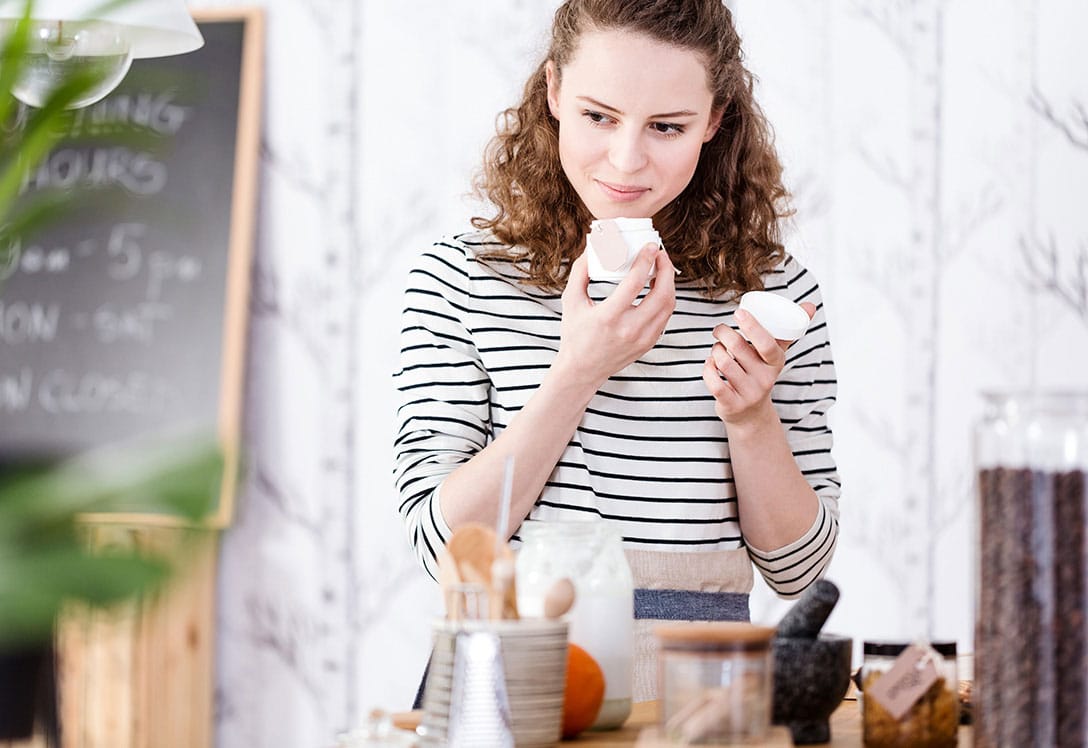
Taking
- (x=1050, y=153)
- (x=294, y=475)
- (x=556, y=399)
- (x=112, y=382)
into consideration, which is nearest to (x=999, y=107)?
(x=1050, y=153)

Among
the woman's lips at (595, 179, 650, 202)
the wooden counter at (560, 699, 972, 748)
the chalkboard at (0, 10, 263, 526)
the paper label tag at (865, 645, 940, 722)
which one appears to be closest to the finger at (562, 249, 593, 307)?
the woman's lips at (595, 179, 650, 202)

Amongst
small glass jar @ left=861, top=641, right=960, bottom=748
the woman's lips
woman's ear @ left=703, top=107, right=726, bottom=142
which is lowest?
small glass jar @ left=861, top=641, right=960, bottom=748

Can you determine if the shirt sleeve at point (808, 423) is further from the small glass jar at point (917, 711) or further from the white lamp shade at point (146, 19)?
the white lamp shade at point (146, 19)

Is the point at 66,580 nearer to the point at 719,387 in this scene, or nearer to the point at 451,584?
the point at 451,584

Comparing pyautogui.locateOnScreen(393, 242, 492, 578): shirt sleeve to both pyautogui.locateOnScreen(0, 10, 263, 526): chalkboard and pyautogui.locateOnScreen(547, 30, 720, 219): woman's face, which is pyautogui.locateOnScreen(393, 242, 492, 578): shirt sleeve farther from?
pyautogui.locateOnScreen(0, 10, 263, 526): chalkboard

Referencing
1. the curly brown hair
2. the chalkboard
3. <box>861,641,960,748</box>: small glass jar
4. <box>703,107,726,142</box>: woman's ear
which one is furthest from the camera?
the chalkboard

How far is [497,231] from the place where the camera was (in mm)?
1590

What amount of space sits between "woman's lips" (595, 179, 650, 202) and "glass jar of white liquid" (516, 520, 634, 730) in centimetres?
52

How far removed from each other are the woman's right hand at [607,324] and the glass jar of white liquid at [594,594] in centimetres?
34

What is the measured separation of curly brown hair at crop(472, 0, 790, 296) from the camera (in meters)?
1.50

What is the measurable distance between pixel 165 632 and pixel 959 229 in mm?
1659

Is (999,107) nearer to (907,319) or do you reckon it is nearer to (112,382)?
(907,319)

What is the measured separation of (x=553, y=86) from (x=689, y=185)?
0.77ft

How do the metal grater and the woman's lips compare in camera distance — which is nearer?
the metal grater
